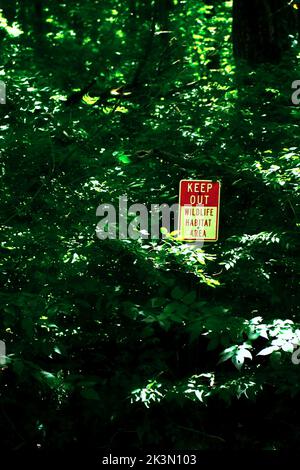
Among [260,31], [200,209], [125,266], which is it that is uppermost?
[260,31]

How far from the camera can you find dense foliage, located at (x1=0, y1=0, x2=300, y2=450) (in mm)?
3262

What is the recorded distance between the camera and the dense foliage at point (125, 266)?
10.7ft

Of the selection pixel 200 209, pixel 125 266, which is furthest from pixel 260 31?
pixel 125 266

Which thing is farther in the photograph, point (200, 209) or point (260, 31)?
point (260, 31)

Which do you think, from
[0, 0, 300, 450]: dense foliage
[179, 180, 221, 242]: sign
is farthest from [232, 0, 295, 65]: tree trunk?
[179, 180, 221, 242]: sign

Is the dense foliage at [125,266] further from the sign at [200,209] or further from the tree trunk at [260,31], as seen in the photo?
the tree trunk at [260,31]

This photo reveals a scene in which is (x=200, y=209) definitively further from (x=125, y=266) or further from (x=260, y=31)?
(x=260, y=31)

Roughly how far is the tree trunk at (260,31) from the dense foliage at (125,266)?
1663mm

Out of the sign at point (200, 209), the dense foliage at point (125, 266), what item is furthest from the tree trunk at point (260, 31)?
the sign at point (200, 209)

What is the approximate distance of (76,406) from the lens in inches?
147

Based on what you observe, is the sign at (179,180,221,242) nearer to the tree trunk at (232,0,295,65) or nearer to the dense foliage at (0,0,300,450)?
the dense foliage at (0,0,300,450)

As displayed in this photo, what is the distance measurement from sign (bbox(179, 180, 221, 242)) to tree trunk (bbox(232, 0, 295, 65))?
2397 millimetres

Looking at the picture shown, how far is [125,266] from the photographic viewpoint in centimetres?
375

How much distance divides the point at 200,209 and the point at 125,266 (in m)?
0.62
